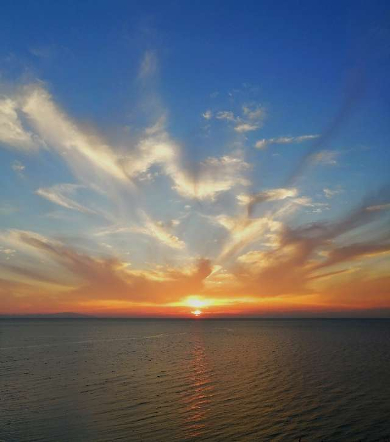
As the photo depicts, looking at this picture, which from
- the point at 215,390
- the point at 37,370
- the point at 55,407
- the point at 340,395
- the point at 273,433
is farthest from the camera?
the point at 37,370

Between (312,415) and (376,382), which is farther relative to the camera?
(376,382)

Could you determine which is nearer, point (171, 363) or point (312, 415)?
point (312, 415)

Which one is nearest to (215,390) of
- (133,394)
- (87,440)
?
(133,394)

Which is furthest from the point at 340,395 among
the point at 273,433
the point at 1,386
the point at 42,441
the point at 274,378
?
the point at 1,386

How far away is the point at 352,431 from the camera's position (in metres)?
34.0

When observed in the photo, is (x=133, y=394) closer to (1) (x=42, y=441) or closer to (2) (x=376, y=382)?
(1) (x=42, y=441)

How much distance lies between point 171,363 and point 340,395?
42.2 metres

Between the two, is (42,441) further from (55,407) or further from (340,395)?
(340,395)

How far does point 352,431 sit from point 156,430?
1809cm

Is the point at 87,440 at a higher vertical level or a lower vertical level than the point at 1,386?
lower

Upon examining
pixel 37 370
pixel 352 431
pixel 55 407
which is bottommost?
pixel 352 431

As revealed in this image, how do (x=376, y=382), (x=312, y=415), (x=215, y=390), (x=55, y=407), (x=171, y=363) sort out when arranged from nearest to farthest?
(x=312, y=415) → (x=55, y=407) → (x=215, y=390) → (x=376, y=382) → (x=171, y=363)

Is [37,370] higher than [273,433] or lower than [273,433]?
higher

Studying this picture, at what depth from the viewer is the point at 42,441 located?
3127 cm
